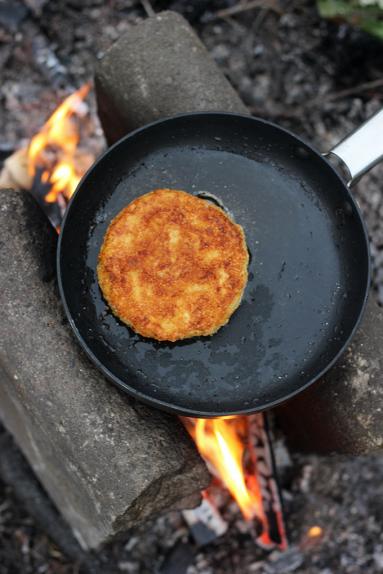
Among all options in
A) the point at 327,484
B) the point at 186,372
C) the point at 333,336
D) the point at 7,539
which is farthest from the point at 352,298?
the point at 7,539

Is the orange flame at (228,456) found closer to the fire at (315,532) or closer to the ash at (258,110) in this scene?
the ash at (258,110)

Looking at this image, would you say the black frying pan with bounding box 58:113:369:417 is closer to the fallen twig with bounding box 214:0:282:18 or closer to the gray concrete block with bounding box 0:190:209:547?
the gray concrete block with bounding box 0:190:209:547

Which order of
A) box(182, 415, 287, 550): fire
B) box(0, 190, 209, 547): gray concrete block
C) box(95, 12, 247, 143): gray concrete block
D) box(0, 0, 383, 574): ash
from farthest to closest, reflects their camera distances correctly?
box(0, 0, 383, 574): ash → box(182, 415, 287, 550): fire → box(95, 12, 247, 143): gray concrete block → box(0, 190, 209, 547): gray concrete block

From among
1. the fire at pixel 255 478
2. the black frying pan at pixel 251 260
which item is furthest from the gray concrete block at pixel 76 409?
the fire at pixel 255 478

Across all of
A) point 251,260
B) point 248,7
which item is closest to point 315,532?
point 251,260

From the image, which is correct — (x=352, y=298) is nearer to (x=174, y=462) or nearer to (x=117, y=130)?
(x=174, y=462)

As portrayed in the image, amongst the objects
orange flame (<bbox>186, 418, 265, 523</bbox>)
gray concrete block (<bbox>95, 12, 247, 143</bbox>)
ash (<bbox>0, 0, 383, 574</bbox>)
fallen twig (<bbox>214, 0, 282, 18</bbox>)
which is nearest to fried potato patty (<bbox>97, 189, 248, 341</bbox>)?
gray concrete block (<bbox>95, 12, 247, 143</bbox>)
